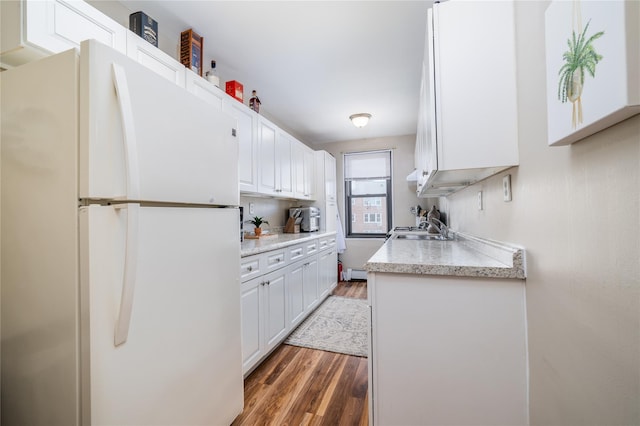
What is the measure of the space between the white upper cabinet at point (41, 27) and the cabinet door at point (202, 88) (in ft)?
1.88

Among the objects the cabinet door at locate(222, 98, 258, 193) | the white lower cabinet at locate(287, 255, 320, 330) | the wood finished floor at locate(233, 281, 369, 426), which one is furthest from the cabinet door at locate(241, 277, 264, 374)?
the cabinet door at locate(222, 98, 258, 193)

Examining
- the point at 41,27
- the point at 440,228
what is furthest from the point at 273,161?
the point at 41,27

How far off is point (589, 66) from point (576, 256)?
462 millimetres

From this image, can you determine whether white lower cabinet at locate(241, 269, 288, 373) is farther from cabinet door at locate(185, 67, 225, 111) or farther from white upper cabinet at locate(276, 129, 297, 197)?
cabinet door at locate(185, 67, 225, 111)

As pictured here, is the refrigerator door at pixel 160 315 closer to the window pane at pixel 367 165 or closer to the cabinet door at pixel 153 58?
the cabinet door at pixel 153 58

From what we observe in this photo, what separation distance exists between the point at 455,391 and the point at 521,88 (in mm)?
1237

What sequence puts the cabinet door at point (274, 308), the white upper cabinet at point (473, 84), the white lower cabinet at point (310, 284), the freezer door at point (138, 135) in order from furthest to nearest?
1. the white lower cabinet at point (310, 284)
2. the cabinet door at point (274, 308)
3. the white upper cabinet at point (473, 84)
4. the freezer door at point (138, 135)

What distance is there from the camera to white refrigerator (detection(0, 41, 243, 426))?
2.85 feet

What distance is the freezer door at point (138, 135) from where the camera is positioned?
86 cm

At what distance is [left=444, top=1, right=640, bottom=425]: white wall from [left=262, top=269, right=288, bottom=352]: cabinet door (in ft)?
5.51

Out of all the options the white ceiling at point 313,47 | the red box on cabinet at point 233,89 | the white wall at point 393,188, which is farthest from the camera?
the white wall at point 393,188

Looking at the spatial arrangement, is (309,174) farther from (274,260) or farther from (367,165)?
(274,260)

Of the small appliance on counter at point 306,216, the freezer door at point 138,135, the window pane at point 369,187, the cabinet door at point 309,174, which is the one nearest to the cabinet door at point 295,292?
the small appliance on counter at point 306,216

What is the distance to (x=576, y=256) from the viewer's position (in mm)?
724
